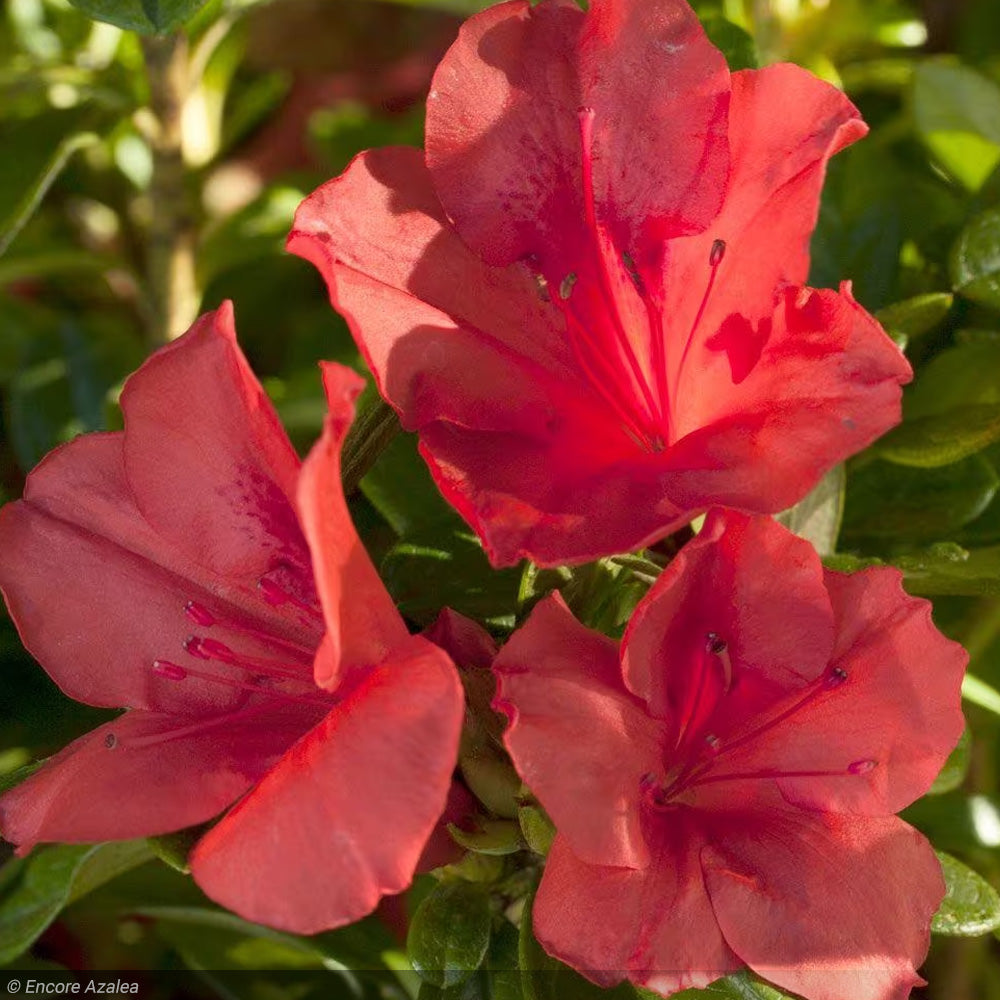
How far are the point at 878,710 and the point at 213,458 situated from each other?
14.7 inches

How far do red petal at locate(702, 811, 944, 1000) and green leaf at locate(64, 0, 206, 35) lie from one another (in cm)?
59

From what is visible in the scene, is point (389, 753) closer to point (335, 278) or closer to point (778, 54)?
point (335, 278)

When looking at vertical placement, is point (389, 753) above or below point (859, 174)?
above

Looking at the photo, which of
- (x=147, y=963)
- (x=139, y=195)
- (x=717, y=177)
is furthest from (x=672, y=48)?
(x=139, y=195)

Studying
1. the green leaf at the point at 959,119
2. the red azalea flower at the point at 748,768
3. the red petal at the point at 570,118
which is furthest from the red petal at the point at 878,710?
the green leaf at the point at 959,119

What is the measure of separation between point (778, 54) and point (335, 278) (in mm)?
856

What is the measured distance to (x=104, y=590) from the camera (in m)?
0.79

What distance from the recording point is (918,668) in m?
0.73

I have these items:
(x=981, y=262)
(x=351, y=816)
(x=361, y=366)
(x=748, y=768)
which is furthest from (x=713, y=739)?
(x=361, y=366)

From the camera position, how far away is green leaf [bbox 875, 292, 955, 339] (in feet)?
3.25

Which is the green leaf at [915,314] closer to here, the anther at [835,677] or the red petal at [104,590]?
the anther at [835,677]

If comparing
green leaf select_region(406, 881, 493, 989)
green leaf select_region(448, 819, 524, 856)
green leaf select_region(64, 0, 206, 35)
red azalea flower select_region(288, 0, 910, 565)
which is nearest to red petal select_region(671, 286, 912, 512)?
Result: red azalea flower select_region(288, 0, 910, 565)

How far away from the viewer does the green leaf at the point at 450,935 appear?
847 mm

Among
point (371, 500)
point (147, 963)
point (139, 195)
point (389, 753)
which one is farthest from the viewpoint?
point (139, 195)
